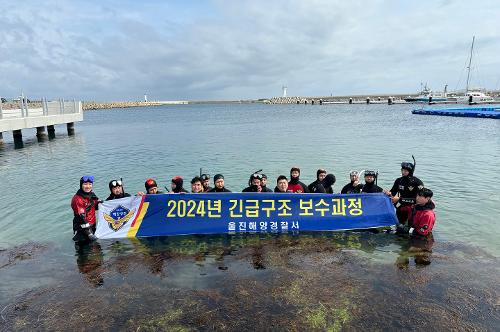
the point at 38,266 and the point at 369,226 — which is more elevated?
the point at 369,226

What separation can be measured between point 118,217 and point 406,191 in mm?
8219

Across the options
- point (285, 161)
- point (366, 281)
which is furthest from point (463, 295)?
point (285, 161)

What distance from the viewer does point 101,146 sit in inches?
1480

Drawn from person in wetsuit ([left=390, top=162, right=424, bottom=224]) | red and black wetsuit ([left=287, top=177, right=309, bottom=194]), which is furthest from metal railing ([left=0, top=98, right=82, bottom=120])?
person in wetsuit ([left=390, top=162, right=424, bottom=224])

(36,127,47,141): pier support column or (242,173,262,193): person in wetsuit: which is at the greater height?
(242,173,262,193): person in wetsuit

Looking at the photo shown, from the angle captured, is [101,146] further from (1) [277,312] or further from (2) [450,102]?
(2) [450,102]

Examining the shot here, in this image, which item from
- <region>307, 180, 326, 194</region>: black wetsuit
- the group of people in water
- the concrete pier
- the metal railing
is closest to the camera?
the group of people in water

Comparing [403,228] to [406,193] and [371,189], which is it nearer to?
[406,193]

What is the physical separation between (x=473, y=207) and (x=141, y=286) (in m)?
12.3

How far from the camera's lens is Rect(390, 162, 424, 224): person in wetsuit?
10.4 meters

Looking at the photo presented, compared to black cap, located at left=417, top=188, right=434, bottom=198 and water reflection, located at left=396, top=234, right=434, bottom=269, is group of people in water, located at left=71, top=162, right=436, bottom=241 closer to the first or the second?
black cap, located at left=417, top=188, right=434, bottom=198

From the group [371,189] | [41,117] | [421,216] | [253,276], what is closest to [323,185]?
[371,189]

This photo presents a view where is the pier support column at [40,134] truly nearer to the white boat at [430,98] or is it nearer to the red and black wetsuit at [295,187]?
the red and black wetsuit at [295,187]

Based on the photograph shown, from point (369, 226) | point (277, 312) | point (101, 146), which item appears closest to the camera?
point (277, 312)
